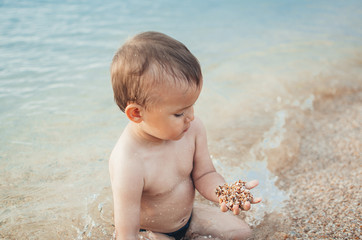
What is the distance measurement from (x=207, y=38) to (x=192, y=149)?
19.3 ft

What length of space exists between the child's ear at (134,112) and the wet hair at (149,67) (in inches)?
1.0

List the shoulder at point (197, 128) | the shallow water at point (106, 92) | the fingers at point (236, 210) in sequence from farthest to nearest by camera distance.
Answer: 1. the shallow water at point (106, 92)
2. the shoulder at point (197, 128)
3. the fingers at point (236, 210)

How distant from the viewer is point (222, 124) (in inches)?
154

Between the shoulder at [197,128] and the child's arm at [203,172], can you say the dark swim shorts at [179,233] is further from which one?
the shoulder at [197,128]

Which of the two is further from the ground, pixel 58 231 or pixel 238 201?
pixel 238 201

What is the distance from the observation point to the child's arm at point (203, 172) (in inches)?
81.9

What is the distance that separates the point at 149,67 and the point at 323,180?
1.89m

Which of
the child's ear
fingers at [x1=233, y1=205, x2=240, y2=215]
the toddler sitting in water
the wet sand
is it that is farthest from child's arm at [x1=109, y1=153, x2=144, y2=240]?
the wet sand

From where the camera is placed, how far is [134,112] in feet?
5.70

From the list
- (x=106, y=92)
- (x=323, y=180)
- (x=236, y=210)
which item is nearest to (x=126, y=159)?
(x=236, y=210)

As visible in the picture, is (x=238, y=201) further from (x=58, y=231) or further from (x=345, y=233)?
A: (x=58, y=231)

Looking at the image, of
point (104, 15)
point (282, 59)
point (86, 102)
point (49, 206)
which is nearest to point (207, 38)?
point (282, 59)

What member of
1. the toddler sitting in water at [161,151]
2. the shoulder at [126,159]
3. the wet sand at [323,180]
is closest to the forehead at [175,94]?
the toddler sitting in water at [161,151]

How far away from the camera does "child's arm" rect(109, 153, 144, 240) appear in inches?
70.2
